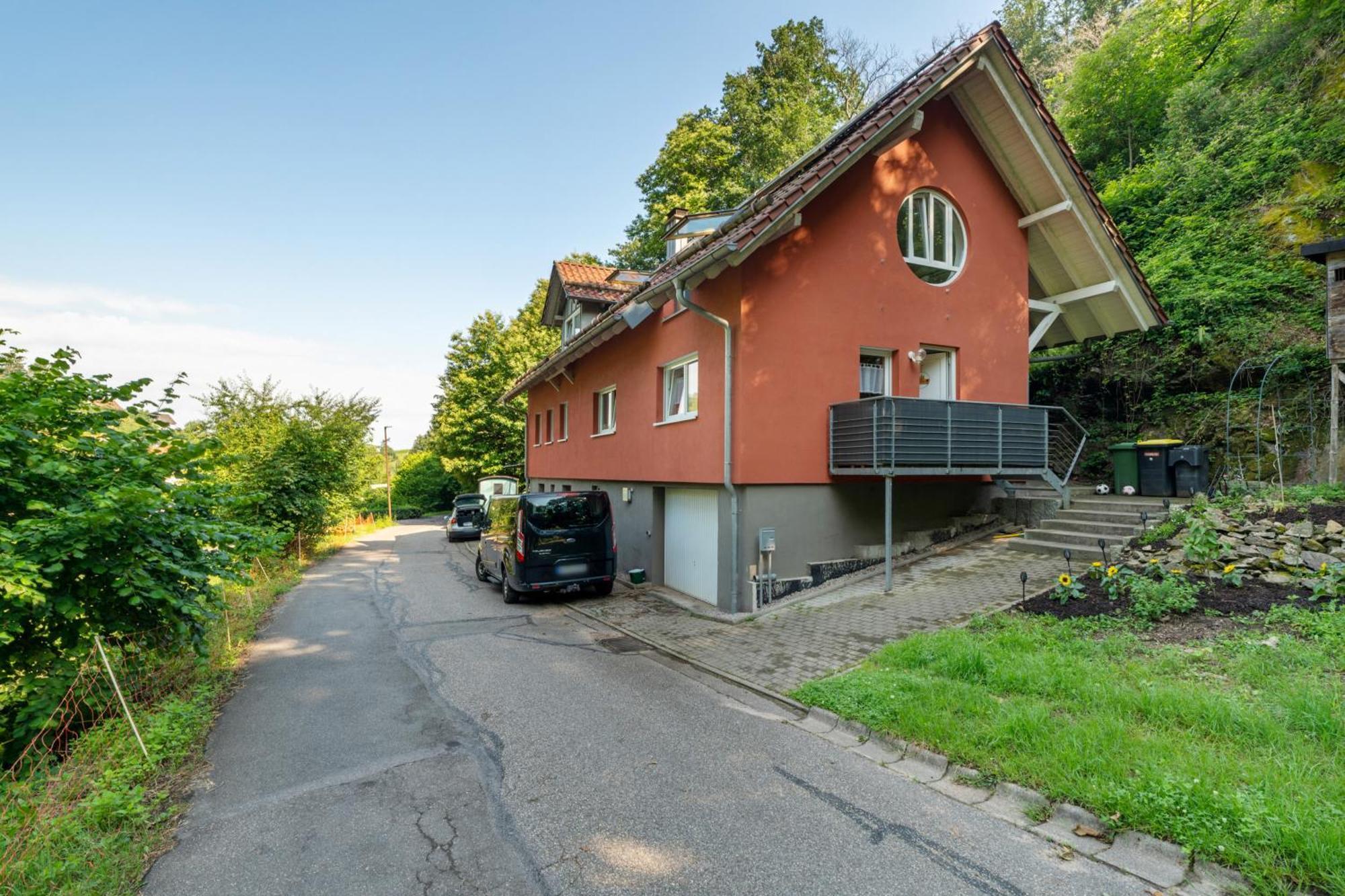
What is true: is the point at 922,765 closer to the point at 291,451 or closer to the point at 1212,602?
the point at 1212,602

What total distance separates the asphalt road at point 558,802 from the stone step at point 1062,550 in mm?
5558

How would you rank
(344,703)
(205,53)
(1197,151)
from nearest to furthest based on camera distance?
(344,703), (205,53), (1197,151)

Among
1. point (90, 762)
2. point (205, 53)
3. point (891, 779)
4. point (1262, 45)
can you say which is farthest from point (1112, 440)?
point (205, 53)

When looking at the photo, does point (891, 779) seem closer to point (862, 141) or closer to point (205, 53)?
point (862, 141)

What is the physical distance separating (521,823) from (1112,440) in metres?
14.8

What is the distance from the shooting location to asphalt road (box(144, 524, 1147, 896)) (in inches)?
121

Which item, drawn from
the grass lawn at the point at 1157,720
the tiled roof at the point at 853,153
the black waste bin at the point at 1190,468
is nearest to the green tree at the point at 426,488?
the tiled roof at the point at 853,153

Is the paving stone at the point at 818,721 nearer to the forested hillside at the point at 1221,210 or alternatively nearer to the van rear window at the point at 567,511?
the van rear window at the point at 567,511

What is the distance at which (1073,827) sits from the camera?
3.34 m

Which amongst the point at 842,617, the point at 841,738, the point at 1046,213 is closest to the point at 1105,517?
the point at 842,617

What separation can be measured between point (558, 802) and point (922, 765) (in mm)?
2430

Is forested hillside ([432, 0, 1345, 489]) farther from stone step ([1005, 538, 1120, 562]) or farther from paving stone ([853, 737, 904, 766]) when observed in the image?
paving stone ([853, 737, 904, 766])

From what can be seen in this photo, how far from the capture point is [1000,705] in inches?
176

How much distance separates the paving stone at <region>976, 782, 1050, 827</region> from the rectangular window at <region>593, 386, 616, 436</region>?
11.3 metres
